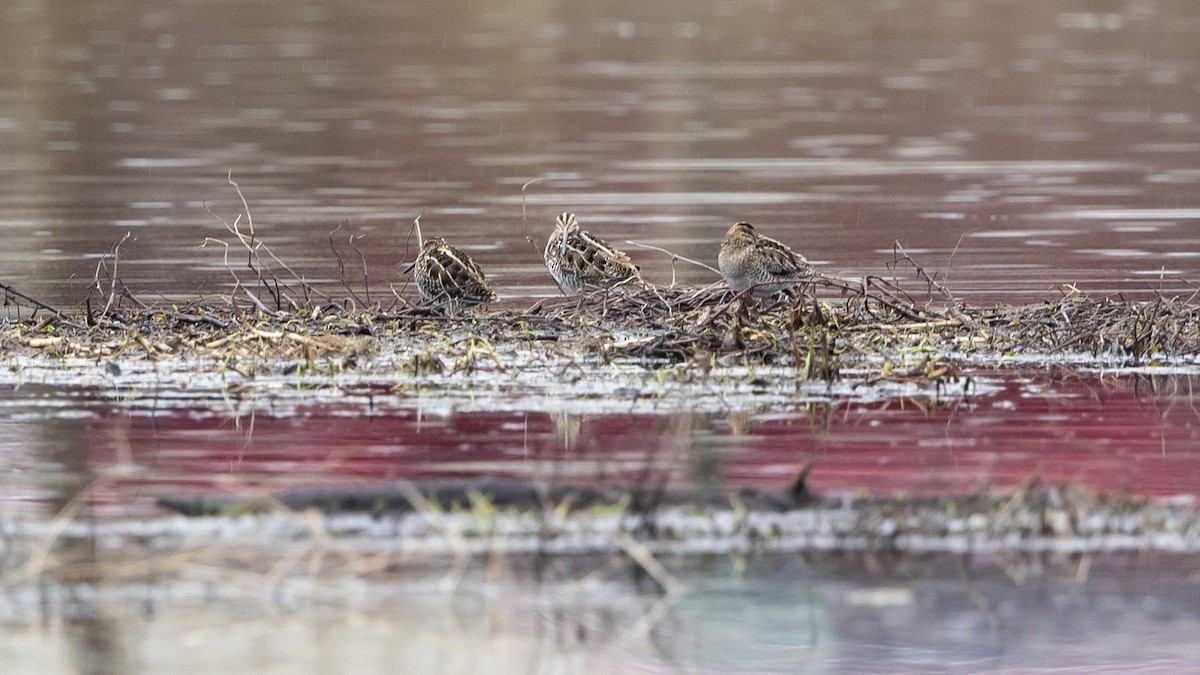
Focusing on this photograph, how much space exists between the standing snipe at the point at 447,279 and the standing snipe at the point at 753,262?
1641 mm

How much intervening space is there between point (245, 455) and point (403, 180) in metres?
15.0

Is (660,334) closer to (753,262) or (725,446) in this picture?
(753,262)

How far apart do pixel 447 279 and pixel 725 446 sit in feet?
14.1

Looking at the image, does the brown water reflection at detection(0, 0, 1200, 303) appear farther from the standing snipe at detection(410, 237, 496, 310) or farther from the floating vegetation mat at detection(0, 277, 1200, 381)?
the floating vegetation mat at detection(0, 277, 1200, 381)

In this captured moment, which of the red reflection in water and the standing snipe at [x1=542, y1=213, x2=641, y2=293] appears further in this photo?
the standing snipe at [x1=542, y1=213, x2=641, y2=293]

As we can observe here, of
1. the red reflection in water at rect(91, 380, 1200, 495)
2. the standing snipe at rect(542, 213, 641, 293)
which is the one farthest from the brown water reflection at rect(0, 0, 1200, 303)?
the red reflection in water at rect(91, 380, 1200, 495)

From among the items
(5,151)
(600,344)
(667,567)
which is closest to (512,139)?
(5,151)

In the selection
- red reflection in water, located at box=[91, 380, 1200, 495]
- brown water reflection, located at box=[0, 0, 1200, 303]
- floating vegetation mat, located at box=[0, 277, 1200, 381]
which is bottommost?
red reflection in water, located at box=[91, 380, 1200, 495]

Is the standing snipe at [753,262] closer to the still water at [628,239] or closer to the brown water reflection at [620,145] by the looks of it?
the still water at [628,239]

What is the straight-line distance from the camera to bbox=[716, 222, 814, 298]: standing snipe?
1239 cm

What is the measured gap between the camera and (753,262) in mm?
12391

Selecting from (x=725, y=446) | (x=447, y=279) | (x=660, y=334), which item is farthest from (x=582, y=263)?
(x=725, y=446)

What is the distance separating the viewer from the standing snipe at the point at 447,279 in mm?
13312

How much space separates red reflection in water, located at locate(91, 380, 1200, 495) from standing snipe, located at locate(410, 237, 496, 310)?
117 inches
